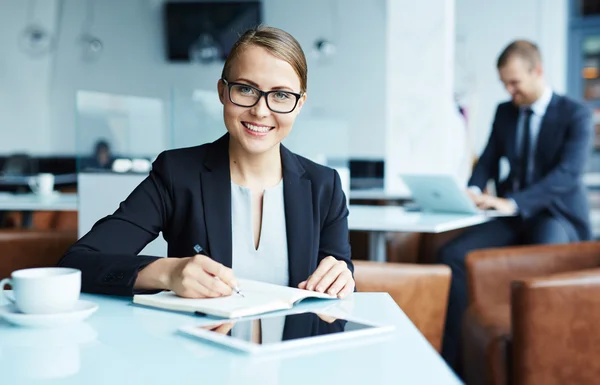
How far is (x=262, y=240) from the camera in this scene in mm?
1759

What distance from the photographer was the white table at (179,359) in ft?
2.92

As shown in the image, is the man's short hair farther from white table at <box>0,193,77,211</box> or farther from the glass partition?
white table at <box>0,193,77,211</box>

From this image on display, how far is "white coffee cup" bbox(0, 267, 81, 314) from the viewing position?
1.14m

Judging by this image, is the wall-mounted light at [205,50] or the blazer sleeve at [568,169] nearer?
the blazer sleeve at [568,169]

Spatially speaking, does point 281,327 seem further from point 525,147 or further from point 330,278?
point 525,147

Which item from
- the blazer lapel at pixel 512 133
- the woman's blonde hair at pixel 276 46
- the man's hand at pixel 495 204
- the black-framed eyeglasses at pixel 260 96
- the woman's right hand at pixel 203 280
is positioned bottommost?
the man's hand at pixel 495 204

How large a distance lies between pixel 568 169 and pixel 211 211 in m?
2.47

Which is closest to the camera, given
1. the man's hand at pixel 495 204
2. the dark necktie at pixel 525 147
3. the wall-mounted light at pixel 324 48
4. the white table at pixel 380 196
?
the man's hand at pixel 495 204

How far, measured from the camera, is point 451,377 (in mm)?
904

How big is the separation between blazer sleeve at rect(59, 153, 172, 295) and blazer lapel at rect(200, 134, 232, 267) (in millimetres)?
92

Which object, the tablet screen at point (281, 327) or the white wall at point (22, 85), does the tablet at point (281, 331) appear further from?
the white wall at point (22, 85)

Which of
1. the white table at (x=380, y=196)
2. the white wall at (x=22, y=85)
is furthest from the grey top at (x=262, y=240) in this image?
the white wall at (x=22, y=85)

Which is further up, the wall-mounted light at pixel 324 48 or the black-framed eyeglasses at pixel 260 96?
the wall-mounted light at pixel 324 48

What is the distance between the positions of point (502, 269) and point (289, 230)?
148cm
